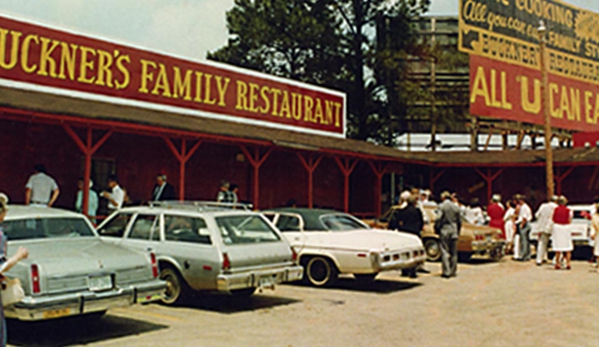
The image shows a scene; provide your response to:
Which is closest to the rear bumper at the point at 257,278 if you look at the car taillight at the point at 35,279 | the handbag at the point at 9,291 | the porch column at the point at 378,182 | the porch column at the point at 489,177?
the car taillight at the point at 35,279

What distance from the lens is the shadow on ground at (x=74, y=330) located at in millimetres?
7422

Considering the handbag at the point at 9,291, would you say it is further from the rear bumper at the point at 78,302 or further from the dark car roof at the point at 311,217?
the dark car roof at the point at 311,217

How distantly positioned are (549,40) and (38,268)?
27.9 meters

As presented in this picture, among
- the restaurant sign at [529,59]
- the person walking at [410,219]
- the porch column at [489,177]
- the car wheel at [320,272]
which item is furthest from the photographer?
the porch column at [489,177]

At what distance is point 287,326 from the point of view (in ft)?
27.6

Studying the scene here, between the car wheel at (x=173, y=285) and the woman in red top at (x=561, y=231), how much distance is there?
10.2 m

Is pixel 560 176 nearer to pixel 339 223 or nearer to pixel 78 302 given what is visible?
pixel 339 223

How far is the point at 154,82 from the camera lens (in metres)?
20.2

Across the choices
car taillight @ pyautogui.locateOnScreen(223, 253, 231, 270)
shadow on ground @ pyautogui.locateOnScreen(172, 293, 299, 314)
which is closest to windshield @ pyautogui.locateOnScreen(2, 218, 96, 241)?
car taillight @ pyautogui.locateOnScreen(223, 253, 231, 270)

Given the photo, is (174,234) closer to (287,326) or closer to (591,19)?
(287,326)

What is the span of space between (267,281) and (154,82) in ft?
39.4

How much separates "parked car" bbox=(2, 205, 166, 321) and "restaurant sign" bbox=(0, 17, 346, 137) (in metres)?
9.44

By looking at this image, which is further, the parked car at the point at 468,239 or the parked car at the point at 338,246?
the parked car at the point at 468,239

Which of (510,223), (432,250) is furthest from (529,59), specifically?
(432,250)
